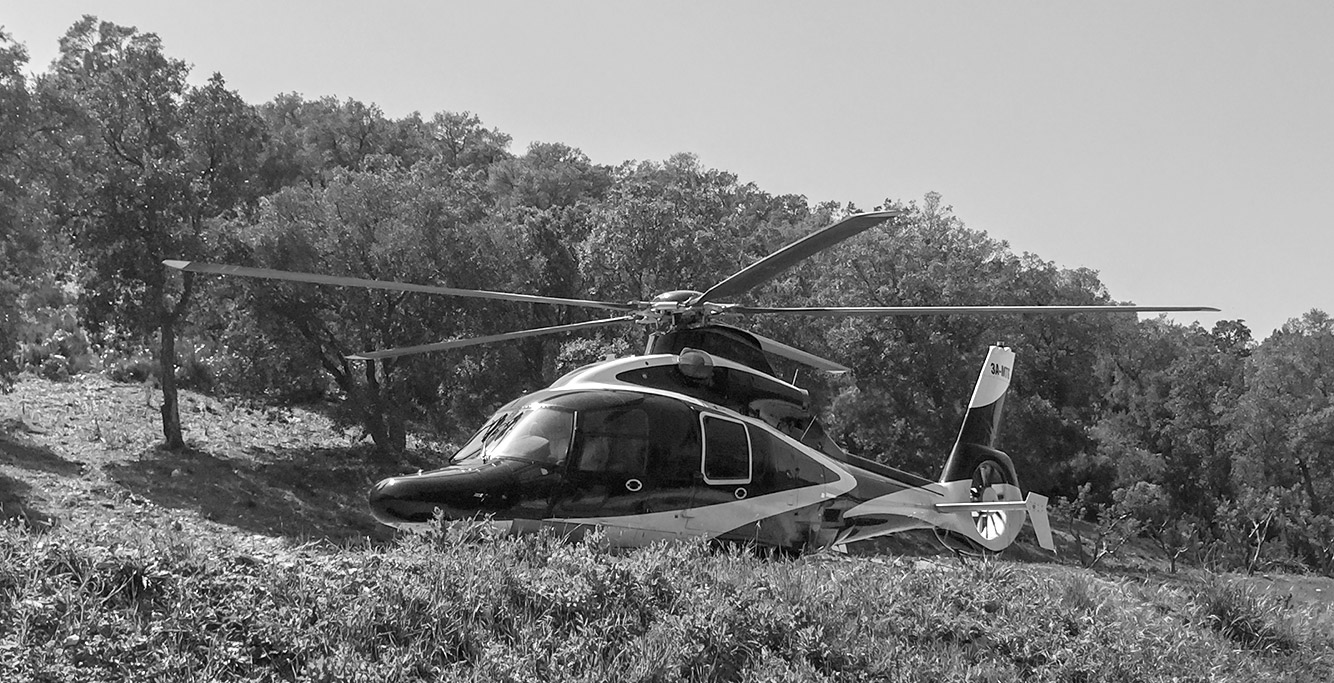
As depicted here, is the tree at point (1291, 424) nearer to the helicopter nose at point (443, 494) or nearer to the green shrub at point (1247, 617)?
the green shrub at point (1247, 617)

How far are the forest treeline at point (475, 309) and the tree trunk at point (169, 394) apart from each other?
0.18ft

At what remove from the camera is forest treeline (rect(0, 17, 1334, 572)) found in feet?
82.9

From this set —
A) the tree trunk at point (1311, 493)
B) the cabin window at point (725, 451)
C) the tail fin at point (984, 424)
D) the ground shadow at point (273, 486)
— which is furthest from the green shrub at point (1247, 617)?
the tree trunk at point (1311, 493)

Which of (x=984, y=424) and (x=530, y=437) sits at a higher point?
(x=530, y=437)

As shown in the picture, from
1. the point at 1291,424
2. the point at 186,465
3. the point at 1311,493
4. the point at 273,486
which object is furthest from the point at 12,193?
the point at 1311,493

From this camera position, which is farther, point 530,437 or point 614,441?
point 614,441

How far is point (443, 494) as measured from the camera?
8852 mm

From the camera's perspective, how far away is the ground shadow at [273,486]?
22.3 meters

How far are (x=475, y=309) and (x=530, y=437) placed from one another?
1743 centimetres

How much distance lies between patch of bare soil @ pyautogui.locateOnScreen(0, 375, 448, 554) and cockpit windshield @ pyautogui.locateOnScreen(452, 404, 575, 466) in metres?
10.2

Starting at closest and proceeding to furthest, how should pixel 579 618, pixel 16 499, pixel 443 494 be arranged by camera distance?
1. pixel 579 618
2. pixel 443 494
3. pixel 16 499

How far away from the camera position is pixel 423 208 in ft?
86.8

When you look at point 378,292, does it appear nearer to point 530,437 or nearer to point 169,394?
point 169,394

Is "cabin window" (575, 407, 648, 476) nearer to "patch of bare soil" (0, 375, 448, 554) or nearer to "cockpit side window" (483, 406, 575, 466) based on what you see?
"cockpit side window" (483, 406, 575, 466)
